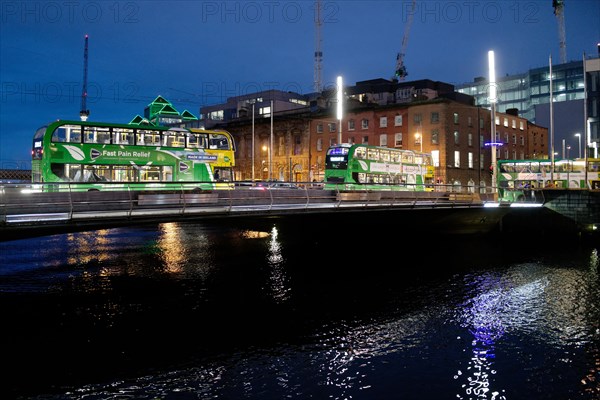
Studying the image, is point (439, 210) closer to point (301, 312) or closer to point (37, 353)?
point (301, 312)

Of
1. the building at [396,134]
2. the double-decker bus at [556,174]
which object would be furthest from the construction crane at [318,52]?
the double-decker bus at [556,174]

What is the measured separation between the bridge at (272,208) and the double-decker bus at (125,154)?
2.90ft

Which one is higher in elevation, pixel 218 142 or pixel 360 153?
pixel 218 142

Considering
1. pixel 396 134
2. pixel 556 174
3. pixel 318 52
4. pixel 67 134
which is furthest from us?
pixel 318 52

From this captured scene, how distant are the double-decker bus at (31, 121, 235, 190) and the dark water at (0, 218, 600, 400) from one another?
3.72 m

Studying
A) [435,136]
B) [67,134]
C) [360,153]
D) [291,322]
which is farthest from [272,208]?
[435,136]

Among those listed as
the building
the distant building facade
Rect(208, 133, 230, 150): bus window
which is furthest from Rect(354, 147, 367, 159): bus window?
the distant building facade

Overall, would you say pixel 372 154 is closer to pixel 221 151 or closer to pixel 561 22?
pixel 221 151

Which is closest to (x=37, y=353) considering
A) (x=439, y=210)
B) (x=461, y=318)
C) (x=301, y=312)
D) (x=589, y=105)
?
(x=301, y=312)

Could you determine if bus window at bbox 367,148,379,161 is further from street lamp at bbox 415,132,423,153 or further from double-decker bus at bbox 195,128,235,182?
street lamp at bbox 415,132,423,153

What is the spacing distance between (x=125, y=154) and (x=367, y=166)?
1710cm

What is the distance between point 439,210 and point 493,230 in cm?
910

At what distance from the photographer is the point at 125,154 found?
28234mm

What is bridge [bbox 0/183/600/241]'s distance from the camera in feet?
48.6
